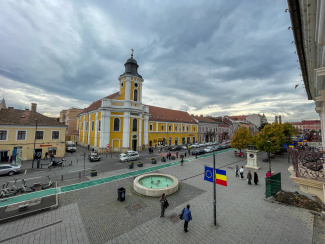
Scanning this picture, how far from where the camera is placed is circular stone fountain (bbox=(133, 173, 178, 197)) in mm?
11094

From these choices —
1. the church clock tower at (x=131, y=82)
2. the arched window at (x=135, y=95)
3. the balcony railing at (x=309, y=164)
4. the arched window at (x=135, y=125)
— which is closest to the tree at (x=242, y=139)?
the arched window at (x=135, y=125)

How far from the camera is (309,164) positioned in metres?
6.05

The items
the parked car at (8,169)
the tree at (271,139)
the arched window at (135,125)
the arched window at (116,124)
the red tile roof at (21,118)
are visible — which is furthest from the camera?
the arched window at (135,125)

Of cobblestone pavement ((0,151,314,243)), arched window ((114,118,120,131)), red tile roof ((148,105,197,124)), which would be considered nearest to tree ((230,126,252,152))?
cobblestone pavement ((0,151,314,243))

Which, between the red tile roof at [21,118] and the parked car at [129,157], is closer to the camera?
the red tile roof at [21,118]

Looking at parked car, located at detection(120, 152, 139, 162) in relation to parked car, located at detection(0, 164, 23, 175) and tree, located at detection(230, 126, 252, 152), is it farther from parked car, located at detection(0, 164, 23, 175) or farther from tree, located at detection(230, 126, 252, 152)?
tree, located at detection(230, 126, 252, 152)

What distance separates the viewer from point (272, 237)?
6848 mm

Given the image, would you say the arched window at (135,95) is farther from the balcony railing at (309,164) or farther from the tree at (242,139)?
the balcony railing at (309,164)

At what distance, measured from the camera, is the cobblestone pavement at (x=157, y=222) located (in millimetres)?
6815

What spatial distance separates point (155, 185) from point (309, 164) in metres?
10.3

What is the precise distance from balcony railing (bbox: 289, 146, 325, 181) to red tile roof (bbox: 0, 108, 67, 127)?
30.5 m

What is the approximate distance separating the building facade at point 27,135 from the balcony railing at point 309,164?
27.6m

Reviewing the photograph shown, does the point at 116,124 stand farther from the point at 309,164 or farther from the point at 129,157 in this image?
the point at 309,164

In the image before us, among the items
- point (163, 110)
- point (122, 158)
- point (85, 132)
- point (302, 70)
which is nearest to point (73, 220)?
point (302, 70)
